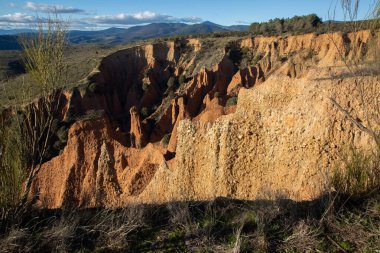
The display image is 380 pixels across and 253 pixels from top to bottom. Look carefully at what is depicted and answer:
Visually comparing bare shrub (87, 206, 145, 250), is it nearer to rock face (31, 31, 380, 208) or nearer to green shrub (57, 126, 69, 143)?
rock face (31, 31, 380, 208)

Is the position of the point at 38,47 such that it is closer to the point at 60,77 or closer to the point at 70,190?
the point at 60,77

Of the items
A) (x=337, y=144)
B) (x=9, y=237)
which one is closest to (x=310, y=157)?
(x=337, y=144)

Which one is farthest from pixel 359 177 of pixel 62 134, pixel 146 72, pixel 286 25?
pixel 286 25

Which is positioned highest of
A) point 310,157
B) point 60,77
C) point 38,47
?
point 38,47

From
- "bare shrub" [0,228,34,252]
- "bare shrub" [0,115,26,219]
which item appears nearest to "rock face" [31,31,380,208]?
"bare shrub" [0,115,26,219]

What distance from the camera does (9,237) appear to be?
4.70m

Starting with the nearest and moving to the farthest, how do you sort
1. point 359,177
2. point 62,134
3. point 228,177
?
point 359,177, point 228,177, point 62,134

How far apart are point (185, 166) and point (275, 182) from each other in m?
4.04

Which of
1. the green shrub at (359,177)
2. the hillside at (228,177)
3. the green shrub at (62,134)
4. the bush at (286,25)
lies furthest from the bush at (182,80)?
the green shrub at (359,177)

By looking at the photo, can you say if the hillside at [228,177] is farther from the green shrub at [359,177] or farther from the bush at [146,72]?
the bush at [146,72]

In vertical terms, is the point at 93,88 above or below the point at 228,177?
below

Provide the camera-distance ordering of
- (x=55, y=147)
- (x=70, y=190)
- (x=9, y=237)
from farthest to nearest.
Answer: (x=55, y=147) < (x=70, y=190) < (x=9, y=237)

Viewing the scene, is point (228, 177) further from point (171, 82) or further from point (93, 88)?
point (171, 82)

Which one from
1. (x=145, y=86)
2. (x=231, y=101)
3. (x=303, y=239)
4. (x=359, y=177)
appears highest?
(x=359, y=177)
